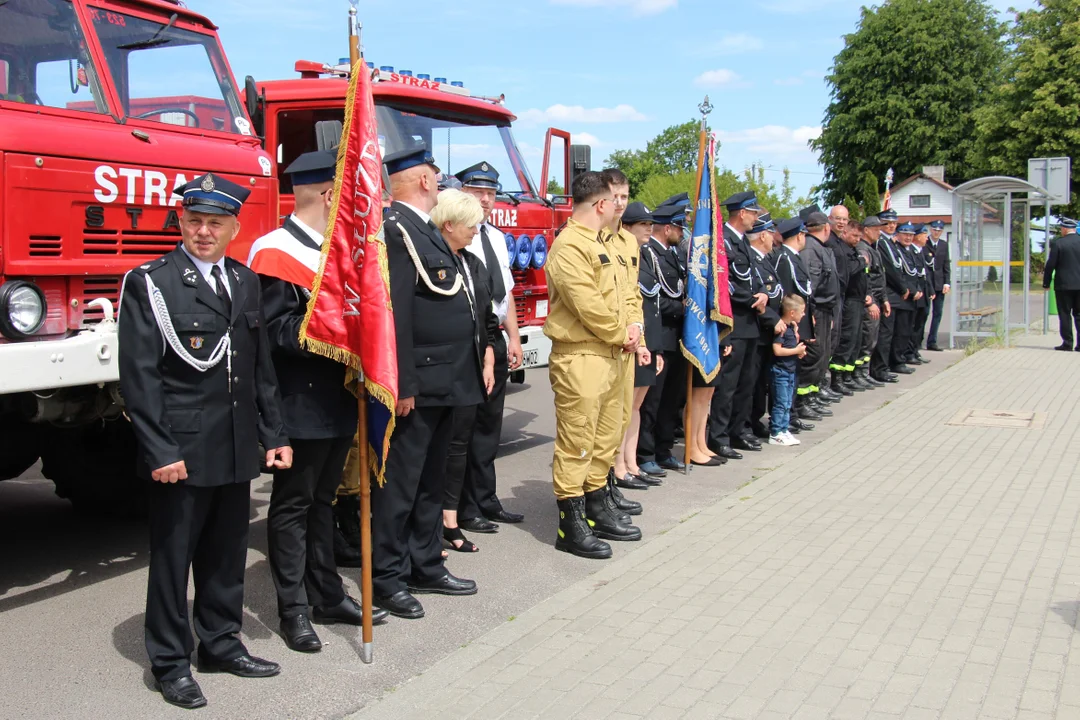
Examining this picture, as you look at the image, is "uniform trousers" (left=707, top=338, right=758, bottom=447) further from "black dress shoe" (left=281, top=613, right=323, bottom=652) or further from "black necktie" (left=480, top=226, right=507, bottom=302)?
"black dress shoe" (left=281, top=613, right=323, bottom=652)

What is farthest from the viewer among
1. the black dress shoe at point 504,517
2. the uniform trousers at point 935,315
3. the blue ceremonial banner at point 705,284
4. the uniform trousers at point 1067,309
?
the uniform trousers at point 1067,309

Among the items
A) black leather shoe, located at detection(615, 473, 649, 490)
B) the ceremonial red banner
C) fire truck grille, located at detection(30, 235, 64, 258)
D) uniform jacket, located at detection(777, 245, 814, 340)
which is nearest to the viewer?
the ceremonial red banner

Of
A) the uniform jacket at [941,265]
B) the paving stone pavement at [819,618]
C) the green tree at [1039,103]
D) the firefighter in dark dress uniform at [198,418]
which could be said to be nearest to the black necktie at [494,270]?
the paving stone pavement at [819,618]

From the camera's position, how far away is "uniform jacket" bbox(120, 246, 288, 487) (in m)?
4.05

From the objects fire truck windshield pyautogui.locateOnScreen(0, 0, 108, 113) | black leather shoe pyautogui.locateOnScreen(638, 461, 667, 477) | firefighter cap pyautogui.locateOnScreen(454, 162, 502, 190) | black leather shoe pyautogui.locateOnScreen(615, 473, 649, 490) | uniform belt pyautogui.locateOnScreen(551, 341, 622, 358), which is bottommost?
black leather shoe pyautogui.locateOnScreen(615, 473, 649, 490)

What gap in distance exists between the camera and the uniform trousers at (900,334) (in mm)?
14789

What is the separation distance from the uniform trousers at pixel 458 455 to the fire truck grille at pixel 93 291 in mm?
1889

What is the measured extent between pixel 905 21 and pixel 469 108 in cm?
5160

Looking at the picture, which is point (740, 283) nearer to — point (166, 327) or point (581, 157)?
point (581, 157)

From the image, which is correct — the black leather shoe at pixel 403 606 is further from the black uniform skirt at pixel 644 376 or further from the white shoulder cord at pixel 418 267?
the black uniform skirt at pixel 644 376

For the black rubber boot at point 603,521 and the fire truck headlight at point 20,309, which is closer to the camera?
the fire truck headlight at point 20,309

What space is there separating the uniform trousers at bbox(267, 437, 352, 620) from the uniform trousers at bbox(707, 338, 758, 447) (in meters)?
4.79

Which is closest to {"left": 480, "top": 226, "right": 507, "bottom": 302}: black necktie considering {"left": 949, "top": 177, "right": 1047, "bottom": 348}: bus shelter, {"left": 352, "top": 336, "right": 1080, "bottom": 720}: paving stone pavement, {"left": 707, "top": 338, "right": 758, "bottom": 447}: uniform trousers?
{"left": 352, "top": 336, "right": 1080, "bottom": 720}: paving stone pavement

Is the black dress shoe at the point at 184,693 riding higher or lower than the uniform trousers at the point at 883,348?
lower
